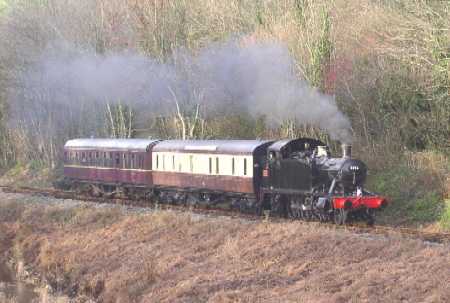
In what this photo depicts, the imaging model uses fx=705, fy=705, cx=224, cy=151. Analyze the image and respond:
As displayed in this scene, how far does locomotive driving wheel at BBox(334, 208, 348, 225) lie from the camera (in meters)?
21.2

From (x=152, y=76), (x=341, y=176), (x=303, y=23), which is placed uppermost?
(x=303, y=23)

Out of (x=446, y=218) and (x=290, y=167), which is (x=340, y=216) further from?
(x=446, y=218)

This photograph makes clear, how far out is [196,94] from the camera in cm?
3675

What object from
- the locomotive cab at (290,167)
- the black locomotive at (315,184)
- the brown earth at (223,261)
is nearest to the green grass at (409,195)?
the black locomotive at (315,184)

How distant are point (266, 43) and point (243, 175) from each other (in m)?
10.2

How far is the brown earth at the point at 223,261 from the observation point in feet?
47.0

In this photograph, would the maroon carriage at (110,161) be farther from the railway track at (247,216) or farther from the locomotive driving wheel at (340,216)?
the locomotive driving wheel at (340,216)

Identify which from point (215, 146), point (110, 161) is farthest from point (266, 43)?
point (110, 161)

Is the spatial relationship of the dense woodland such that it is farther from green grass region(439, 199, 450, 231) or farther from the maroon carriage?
the maroon carriage

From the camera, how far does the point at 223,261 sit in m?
18.0

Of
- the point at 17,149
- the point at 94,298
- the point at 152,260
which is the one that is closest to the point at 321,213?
the point at 152,260

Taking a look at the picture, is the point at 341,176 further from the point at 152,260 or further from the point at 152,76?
the point at 152,76

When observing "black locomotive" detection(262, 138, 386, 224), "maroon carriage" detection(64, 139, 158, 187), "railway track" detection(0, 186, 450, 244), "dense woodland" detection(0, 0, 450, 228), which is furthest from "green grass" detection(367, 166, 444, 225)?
"maroon carriage" detection(64, 139, 158, 187)

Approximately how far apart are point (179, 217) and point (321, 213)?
4756 millimetres
